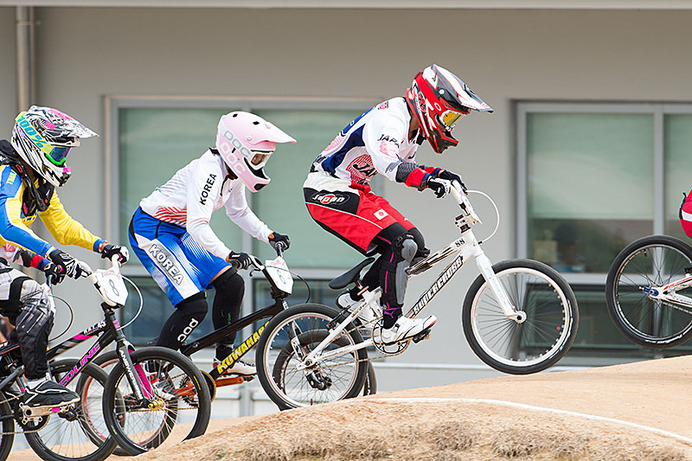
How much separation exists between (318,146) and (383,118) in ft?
14.5

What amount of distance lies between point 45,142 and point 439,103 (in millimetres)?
2270

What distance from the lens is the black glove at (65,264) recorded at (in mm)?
5559

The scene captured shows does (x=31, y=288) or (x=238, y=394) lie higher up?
(x=31, y=288)

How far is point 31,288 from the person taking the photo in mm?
5836

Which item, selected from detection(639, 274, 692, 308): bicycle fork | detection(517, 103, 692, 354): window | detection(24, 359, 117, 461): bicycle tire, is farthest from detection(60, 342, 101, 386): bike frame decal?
detection(517, 103, 692, 354): window

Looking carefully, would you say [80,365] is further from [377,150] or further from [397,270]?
[377,150]

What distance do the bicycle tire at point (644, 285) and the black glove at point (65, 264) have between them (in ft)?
11.5

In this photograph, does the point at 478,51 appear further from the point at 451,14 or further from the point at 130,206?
the point at 130,206

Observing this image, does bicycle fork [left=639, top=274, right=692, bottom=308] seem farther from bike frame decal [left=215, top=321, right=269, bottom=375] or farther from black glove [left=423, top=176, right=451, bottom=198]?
bike frame decal [left=215, top=321, right=269, bottom=375]

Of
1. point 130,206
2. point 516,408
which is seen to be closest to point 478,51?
point 130,206

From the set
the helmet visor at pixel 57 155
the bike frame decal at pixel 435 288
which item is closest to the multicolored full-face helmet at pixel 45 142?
the helmet visor at pixel 57 155

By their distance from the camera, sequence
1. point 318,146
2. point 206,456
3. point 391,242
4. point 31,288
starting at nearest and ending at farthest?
point 206,456, point 31,288, point 391,242, point 318,146

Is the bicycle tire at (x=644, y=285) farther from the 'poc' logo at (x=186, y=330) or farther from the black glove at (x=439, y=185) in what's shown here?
the 'poc' logo at (x=186, y=330)

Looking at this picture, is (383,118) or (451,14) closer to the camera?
(383,118)
